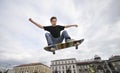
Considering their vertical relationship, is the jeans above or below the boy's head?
below

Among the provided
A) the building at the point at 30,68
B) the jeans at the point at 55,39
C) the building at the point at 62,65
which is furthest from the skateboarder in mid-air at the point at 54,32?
the building at the point at 30,68

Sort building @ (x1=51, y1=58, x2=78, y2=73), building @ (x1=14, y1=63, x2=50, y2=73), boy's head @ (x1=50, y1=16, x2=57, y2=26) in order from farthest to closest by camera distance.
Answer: building @ (x1=14, y1=63, x2=50, y2=73), building @ (x1=51, y1=58, x2=78, y2=73), boy's head @ (x1=50, y1=16, x2=57, y2=26)

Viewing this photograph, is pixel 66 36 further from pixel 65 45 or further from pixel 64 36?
pixel 65 45

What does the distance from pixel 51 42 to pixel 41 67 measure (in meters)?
85.9

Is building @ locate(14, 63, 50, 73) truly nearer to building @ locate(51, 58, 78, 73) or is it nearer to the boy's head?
building @ locate(51, 58, 78, 73)

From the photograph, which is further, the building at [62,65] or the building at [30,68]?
the building at [30,68]

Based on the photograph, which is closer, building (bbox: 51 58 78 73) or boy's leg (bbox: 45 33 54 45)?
boy's leg (bbox: 45 33 54 45)

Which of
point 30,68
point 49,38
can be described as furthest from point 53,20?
point 30,68

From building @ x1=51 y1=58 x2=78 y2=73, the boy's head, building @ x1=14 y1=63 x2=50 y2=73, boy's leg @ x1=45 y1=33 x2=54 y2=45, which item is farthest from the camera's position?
building @ x1=14 y1=63 x2=50 y2=73

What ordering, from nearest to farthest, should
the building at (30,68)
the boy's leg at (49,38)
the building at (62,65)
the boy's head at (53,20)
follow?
the boy's leg at (49,38) < the boy's head at (53,20) < the building at (62,65) < the building at (30,68)

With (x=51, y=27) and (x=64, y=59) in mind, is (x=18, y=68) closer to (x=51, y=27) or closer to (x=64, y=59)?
(x=64, y=59)


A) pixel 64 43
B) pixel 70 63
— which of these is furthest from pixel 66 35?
pixel 70 63

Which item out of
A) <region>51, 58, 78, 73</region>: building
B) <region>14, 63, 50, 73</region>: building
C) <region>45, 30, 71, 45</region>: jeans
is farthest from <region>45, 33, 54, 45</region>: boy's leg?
<region>14, 63, 50, 73</region>: building

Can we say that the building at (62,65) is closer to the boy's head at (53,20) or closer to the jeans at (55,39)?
the jeans at (55,39)
